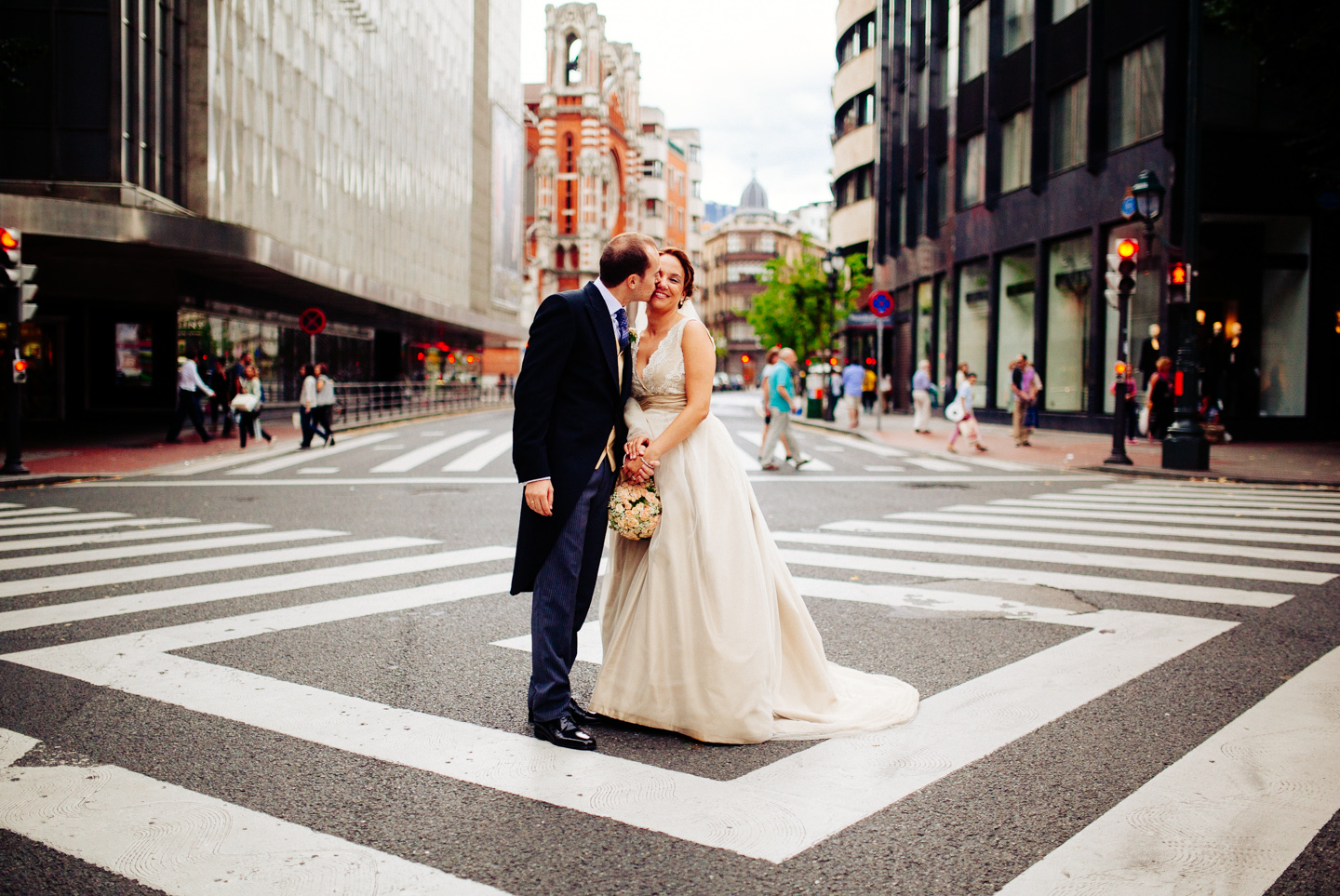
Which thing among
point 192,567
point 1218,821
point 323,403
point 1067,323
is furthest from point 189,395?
point 1218,821

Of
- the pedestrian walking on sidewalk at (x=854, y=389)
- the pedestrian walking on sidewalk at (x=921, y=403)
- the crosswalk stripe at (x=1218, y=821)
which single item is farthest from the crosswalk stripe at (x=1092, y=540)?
the pedestrian walking on sidewalk at (x=854, y=389)

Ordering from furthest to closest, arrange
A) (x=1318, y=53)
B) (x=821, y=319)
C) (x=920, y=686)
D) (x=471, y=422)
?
(x=821, y=319) < (x=471, y=422) < (x=1318, y=53) < (x=920, y=686)

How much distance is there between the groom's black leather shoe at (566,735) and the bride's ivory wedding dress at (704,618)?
0.22 meters

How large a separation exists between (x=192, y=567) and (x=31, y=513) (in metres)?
4.36

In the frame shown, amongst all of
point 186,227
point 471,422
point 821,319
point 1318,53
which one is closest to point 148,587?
point 186,227

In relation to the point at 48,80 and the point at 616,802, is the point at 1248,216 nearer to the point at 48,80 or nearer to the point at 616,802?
the point at 616,802

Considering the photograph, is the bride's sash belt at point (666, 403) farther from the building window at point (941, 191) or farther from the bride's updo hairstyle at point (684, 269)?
the building window at point (941, 191)

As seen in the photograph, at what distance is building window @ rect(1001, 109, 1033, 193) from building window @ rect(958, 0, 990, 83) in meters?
2.59

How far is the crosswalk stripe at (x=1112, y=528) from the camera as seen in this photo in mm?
9055

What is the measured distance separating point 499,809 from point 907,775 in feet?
4.67

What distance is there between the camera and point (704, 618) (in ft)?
13.0

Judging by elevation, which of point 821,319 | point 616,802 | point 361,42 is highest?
→ point 361,42

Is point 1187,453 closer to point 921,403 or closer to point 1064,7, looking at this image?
point 921,403

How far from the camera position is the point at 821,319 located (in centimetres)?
4109
